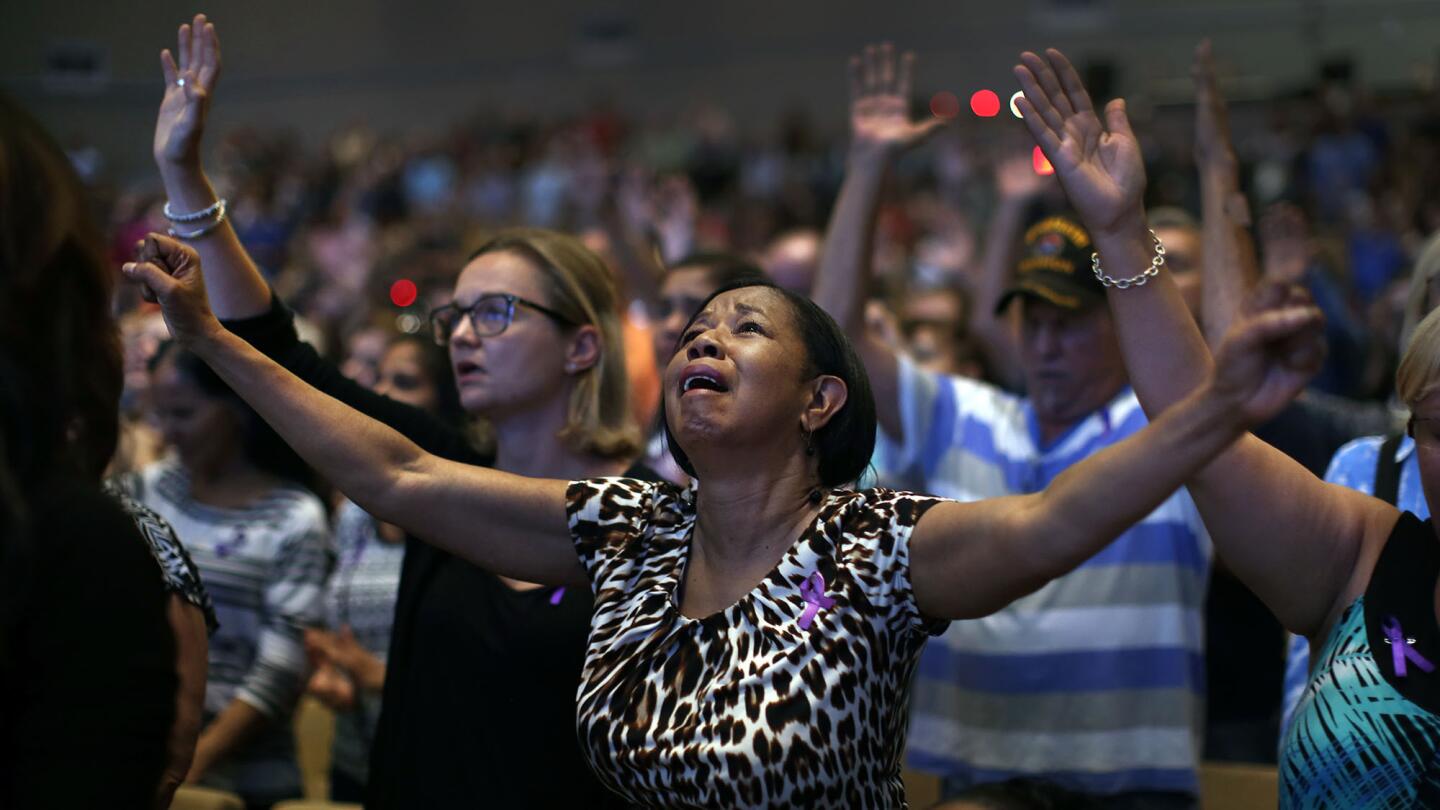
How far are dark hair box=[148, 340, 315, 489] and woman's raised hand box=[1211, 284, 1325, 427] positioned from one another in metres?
2.05

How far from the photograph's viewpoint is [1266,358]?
4.45 ft

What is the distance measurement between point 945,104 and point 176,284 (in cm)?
1013

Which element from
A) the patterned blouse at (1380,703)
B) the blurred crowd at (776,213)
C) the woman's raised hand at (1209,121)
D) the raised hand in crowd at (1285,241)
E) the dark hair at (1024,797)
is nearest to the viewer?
the patterned blouse at (1380,703)

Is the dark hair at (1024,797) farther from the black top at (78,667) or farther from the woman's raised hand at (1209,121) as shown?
the woman's raised hand at (1209,121)

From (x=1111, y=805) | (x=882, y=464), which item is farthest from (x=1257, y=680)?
(x=882, y=464)

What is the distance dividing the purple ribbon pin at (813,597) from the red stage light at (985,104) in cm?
979

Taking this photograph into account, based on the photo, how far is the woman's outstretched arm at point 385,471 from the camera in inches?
71.2

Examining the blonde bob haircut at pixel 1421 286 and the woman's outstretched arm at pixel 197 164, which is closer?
the woman's outstretched arm at pixel 197 164

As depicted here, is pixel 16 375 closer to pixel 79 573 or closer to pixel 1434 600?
pixel 79 573

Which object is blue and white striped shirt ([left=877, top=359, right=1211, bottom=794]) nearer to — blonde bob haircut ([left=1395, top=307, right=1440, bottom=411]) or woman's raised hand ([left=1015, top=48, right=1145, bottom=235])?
blonde bob haircut ([left=1395, top=307, right=1440, bottom=411])

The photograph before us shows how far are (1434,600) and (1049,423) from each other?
3.64 feet

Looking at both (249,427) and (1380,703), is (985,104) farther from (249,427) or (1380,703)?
(1380,703)

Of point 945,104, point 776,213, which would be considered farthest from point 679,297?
point 945,104

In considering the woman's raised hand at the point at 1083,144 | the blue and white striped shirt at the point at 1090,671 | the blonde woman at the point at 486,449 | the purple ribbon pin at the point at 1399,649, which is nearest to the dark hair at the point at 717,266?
the blonde woman at the point at 486,449
